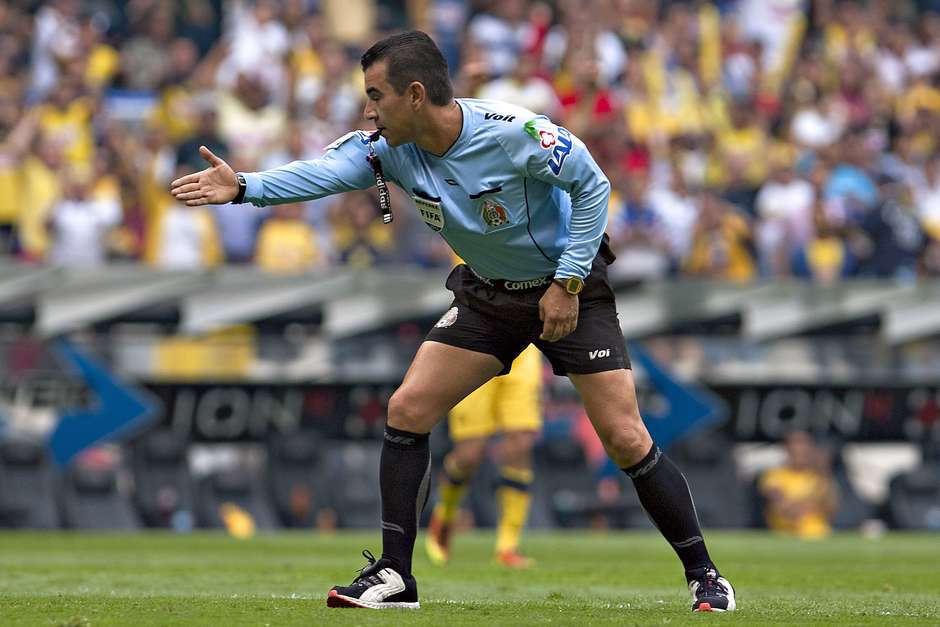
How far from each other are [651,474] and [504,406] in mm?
4748

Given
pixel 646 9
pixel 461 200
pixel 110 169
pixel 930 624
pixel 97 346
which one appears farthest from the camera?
pixel 646 9

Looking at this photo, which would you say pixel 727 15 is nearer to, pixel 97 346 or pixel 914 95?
pixel 914 95

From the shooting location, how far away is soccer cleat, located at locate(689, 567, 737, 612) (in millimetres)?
7312

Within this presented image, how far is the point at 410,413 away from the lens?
7426 millimetres

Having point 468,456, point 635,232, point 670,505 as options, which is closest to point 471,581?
point 468,456

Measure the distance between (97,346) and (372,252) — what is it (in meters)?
2.95

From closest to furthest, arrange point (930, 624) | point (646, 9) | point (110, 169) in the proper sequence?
point (930, 624) < point (110, 169) < point (646, 9)

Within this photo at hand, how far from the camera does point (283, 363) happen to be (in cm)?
1716

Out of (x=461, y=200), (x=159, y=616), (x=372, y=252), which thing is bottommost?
(x=159, y=616)

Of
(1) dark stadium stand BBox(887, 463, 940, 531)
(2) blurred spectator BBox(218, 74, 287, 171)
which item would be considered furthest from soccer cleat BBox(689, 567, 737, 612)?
(2) blurred spectator BBox(218, 74, 287, 171)

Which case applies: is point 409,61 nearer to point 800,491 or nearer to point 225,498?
point 225,498

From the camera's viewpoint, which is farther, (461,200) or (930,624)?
(461,200)

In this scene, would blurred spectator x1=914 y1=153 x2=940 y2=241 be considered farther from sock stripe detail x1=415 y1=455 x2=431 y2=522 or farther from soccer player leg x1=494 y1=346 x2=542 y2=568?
sock stripe detail x1=415 y1=455 x2=431 y2=522

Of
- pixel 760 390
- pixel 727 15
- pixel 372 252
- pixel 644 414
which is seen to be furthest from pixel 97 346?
pixel 727 15
